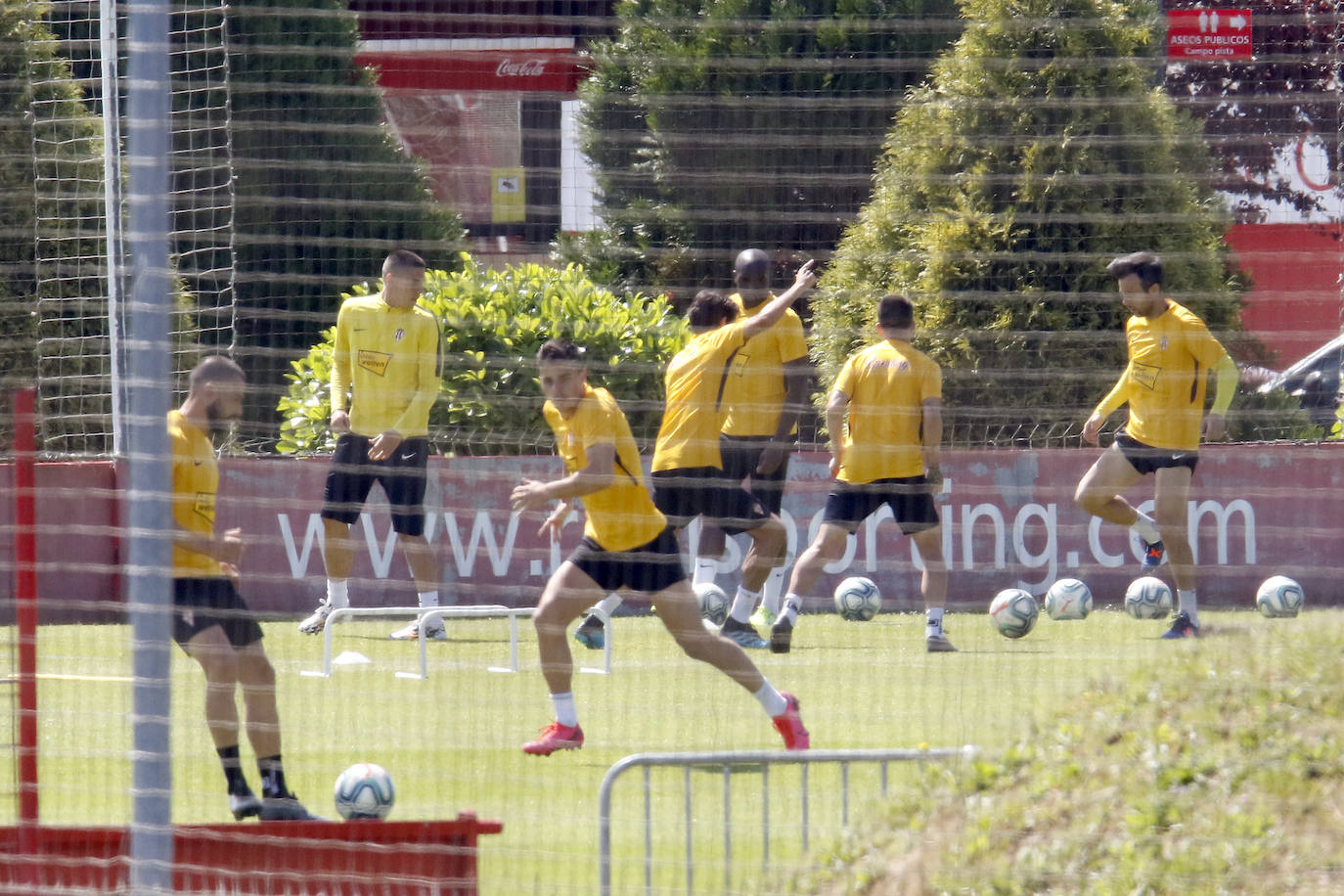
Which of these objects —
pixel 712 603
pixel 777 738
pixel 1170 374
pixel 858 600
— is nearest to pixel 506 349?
pixel 712 603

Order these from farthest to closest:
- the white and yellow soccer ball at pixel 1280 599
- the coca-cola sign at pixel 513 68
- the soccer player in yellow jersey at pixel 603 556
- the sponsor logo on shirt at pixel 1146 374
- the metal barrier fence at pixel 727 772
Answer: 1. the coca-cola sign at pixel 513 68
2. the white and yellow soccer ball at pixel 1280 599
3. the sponsor logo on shirt at pixel 1146 374
4. the soccer player in yellow jersey at pixel 603 556
5. the metal barrier fence at pixel 727 772

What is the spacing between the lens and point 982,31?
10.9 m

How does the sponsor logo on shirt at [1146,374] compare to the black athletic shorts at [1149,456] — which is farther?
the sponsor logo on shirt at [1146,374]

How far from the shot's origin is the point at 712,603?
384 inches

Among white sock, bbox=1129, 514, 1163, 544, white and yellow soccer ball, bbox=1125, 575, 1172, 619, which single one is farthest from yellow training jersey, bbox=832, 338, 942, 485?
white and yellow soccer ball, bbox=1125, 575, 1172, 619

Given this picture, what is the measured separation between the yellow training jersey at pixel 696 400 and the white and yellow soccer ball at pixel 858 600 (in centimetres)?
175

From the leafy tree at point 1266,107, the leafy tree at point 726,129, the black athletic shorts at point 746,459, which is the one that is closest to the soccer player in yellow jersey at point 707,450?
the black athletic shorts at point 746,459

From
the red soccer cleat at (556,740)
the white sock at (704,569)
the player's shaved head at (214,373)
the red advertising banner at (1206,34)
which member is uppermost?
the red advertising banner at (1206,34)

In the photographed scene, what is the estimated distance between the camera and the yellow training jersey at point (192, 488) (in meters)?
5.88

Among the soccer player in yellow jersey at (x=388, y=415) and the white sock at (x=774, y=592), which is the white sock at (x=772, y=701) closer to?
the soccer player in yellow jersey at (x=388, y=415)

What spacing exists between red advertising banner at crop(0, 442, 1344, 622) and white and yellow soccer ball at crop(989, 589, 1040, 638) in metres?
1.58

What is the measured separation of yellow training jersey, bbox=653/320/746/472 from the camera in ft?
28.0

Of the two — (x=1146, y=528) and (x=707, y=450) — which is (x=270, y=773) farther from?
(x=1146, y=528)

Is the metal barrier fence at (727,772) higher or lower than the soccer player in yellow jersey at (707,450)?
lower
